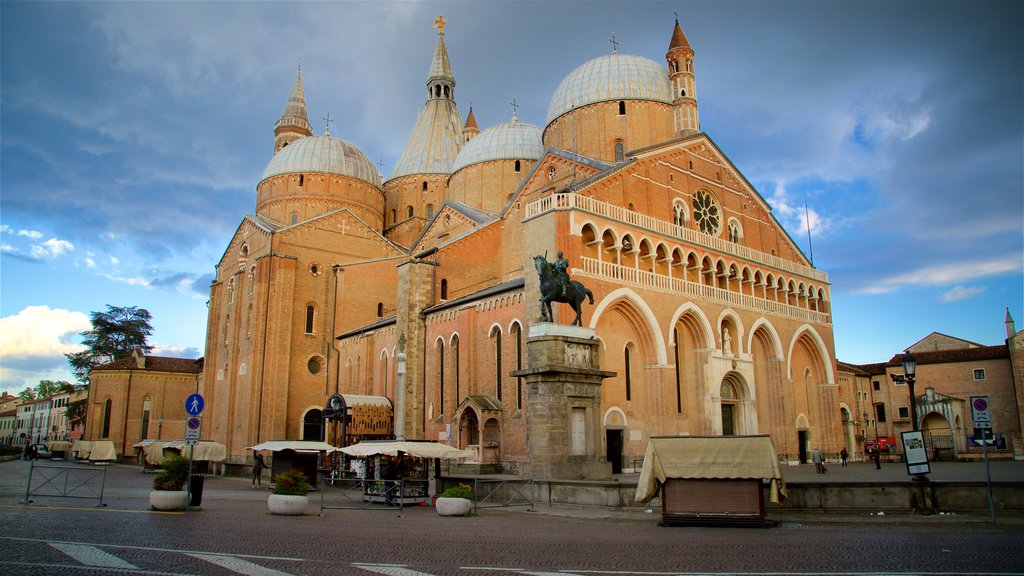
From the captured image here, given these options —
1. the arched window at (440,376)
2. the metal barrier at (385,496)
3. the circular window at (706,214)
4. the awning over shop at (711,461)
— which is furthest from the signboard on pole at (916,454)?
the circular window at (706,214)

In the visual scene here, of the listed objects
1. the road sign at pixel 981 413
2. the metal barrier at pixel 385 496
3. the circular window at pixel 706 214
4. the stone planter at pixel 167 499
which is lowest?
the metal barrier at pixel 385 496

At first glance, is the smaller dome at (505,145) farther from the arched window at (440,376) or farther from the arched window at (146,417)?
the arched window at (146,417)

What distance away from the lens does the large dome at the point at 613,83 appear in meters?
35.7

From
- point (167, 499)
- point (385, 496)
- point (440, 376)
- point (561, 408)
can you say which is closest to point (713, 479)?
point (561, 408)

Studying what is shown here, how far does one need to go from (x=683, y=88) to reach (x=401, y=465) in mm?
25790

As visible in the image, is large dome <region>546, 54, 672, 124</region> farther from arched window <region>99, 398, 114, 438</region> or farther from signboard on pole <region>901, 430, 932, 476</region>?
arched window <region>99, 398, 114, 438</region>

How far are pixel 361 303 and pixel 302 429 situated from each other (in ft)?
26.3

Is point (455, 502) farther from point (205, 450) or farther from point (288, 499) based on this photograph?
point (205, 450)

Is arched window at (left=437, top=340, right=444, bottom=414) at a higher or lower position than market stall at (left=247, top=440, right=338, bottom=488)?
higher

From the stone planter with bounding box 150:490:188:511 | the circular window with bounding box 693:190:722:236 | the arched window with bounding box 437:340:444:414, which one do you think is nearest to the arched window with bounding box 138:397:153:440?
the arched window with bounding box 437:340:444:414

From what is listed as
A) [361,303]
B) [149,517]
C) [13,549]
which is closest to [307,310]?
[361,303]

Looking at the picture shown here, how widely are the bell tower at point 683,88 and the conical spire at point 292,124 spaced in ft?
136

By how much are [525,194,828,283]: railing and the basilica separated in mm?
102

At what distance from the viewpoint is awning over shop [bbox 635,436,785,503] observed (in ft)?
39.5
